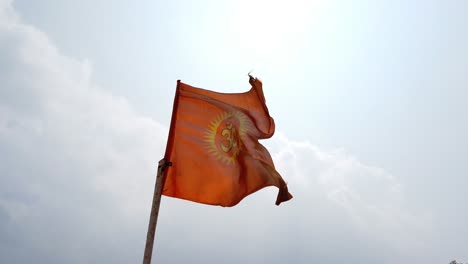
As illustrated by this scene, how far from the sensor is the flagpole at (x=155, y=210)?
37.8ft

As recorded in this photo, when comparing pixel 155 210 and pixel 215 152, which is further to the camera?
pixel 215 152

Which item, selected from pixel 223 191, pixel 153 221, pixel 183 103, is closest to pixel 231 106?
pixel 183 103

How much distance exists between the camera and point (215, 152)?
14.1m

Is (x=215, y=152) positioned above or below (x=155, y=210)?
above

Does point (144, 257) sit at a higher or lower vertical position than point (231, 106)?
lower

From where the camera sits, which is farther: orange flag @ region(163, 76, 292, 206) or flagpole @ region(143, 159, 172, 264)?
orange flag @ region(163, 76, 292, 206)

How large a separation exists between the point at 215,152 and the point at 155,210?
300 centimetres

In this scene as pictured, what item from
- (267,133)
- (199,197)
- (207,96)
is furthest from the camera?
(267,133)

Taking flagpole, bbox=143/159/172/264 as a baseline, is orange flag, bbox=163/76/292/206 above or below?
above

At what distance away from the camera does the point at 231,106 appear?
15.3 metres

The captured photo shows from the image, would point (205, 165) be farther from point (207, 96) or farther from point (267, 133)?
point (267, 133)

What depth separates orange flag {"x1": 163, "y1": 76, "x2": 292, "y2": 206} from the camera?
524 inches

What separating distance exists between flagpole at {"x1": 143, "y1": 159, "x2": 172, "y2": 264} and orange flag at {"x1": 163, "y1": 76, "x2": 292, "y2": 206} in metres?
0.39

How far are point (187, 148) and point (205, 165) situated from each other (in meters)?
0.78
